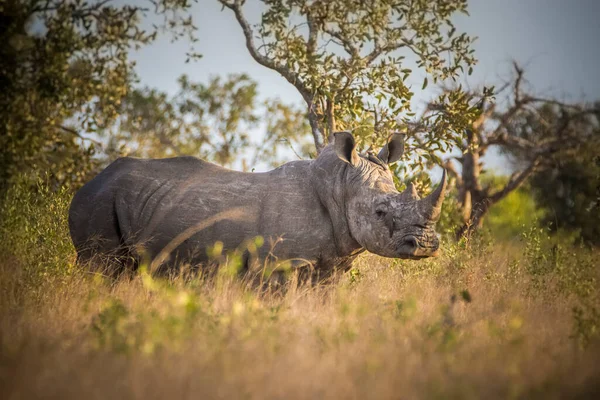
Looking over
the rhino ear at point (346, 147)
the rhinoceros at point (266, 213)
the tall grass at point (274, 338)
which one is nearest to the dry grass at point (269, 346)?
the tall grass at point (274, 338)

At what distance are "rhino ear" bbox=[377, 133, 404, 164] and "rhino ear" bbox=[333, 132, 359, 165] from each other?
579 millimetres

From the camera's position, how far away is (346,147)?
22.5 ft

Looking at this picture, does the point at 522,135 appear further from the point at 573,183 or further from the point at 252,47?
the point at 252,47

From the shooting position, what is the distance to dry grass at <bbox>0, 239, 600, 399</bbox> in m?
3.58

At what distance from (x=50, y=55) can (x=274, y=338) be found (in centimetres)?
488

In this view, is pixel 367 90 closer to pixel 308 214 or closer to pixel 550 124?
pixel 308 214

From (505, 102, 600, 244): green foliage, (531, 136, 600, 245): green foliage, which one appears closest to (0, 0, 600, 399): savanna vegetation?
(505, 102, 600, 244): green foliage

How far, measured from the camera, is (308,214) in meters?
→ 6.83

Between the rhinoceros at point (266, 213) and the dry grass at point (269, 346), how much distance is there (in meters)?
0.48

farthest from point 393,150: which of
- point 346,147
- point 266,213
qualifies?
point 266,213

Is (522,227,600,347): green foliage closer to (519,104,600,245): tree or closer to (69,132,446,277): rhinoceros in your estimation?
(69,132,446,277): rhinoceros

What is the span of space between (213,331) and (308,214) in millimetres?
2537

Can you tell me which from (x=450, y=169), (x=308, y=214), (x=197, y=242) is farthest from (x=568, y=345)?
(x=450, y=169)

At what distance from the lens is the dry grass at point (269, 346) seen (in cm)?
358
